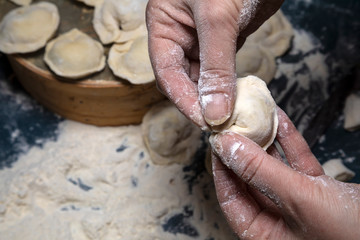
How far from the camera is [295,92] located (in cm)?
187

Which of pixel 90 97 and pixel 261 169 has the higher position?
pixel 261 169

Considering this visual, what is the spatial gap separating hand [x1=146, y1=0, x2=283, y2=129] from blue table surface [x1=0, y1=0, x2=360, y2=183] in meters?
0.70

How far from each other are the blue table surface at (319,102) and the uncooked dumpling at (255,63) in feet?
0.24

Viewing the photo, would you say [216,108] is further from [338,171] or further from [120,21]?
[120,21]

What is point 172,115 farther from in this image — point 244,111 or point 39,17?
point 39,17

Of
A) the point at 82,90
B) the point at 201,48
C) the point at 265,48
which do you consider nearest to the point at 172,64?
the point at 201,48

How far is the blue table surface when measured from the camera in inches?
68.1

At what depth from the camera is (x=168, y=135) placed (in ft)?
5.45

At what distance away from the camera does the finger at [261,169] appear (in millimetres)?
976

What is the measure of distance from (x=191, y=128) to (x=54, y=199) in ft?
2.14

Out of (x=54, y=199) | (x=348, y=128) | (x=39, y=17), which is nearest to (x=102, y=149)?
(x=54, y=199)

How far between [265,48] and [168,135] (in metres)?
0.69

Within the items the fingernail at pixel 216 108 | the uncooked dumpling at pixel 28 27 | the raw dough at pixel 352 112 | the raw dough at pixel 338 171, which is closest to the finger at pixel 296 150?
the fingernail at pixel 216 108

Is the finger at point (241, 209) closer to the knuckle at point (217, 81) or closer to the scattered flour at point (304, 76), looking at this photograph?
the knuckle at point (217, 81)
